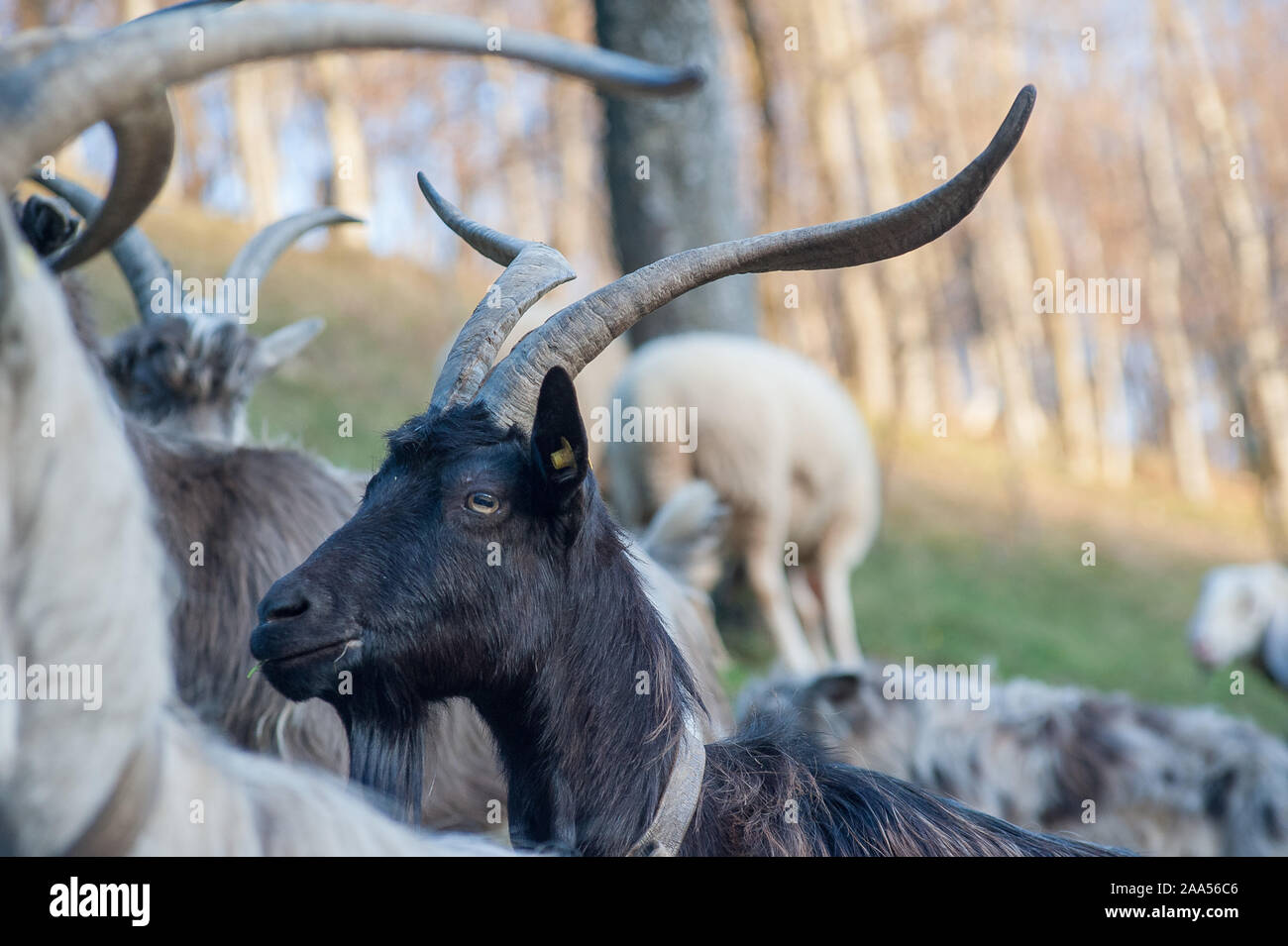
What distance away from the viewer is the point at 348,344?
15609 mm

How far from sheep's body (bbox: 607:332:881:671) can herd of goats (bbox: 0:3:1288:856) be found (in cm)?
227

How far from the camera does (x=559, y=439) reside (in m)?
2.65

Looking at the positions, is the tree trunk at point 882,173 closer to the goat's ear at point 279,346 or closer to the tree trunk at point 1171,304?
the tree trunk at point 1171,304

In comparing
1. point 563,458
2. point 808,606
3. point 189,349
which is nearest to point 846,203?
point 808,606

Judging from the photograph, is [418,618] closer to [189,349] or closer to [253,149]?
[189,349]

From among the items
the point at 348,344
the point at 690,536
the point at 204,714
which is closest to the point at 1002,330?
the point at 348,344

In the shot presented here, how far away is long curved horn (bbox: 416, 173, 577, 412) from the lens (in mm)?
2975

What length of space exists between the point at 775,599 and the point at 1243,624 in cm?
411

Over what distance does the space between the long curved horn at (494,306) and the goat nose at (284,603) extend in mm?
542

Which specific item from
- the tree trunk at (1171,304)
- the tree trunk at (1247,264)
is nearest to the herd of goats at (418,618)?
the tree trunk at (1247,264)

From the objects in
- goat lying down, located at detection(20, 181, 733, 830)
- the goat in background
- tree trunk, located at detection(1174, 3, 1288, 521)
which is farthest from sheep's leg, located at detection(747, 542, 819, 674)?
tree trunk, located at detection(1174, 3, 1288, 521)

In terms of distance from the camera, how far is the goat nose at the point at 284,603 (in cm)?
255

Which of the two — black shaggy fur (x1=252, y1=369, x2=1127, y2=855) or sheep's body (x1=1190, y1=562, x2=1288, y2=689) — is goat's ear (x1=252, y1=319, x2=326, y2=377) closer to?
black shaggy fur (x1=252, y1=369, x2=1127, y2=855)
